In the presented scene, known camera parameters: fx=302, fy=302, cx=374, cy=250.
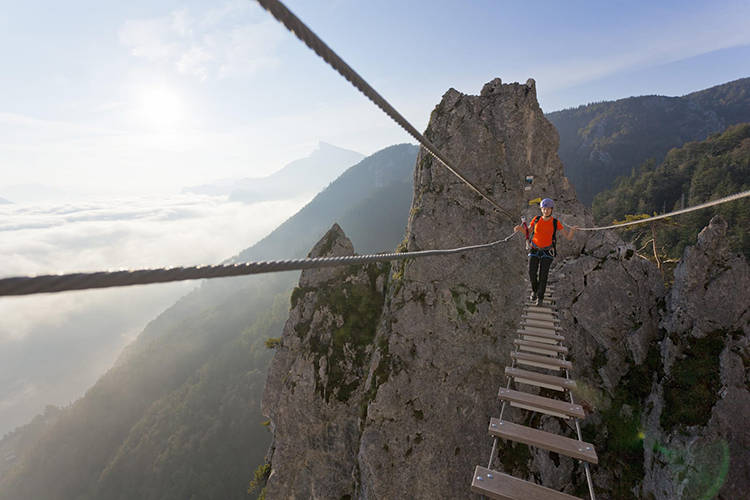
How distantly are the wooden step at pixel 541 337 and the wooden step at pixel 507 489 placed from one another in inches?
190

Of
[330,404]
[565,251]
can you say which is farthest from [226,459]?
[565,251]

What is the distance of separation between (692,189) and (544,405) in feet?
325

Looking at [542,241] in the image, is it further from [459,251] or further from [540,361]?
[459,251]

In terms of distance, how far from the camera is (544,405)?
6.54m

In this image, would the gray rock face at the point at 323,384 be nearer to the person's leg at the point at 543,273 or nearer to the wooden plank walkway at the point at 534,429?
the wooden plank walkway at the point at 534,429

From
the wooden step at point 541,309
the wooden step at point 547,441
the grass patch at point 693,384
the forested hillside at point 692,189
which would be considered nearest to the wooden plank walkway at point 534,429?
the wooden step at point 547,441

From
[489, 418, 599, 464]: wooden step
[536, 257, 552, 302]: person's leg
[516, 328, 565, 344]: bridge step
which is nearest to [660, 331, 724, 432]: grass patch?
[516, 328, 565, 344]: bridge step

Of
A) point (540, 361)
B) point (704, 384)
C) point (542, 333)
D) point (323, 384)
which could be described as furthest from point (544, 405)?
point (323, 384)

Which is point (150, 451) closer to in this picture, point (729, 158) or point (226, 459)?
point (226, 459)

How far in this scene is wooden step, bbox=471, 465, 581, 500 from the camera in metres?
4.94

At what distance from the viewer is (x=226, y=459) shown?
90.0 meters

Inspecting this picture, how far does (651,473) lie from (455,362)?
7.41 m

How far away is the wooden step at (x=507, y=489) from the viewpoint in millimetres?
4938

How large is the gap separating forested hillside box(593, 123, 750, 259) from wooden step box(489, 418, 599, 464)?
61565 mm
